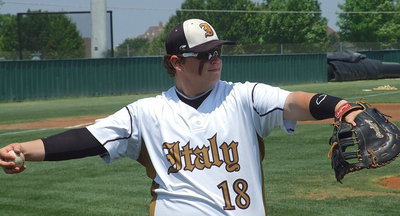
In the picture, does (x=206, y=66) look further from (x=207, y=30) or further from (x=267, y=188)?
(x=267, y=188)

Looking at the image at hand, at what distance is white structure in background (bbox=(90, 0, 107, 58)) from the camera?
33759mm

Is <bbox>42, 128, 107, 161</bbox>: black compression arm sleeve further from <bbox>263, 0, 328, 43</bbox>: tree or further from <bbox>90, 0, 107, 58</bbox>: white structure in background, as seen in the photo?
<bbox>263, 0, 328, 43</bbox>: tree

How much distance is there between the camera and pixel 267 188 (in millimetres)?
9633

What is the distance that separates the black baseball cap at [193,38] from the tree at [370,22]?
282ft

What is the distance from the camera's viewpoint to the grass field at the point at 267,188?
339 inches

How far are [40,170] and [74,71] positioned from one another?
19.3m

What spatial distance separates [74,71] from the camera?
30609 millimetres

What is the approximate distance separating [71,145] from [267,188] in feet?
18.9


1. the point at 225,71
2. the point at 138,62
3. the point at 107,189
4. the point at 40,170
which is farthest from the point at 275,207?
the point at 225,71

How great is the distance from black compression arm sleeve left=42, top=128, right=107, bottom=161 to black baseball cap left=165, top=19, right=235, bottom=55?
0.62 meters

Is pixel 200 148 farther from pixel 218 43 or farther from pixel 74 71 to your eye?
pixel 74 71

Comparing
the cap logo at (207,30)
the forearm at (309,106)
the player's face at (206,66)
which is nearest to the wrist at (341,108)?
the forearm at (309,106)

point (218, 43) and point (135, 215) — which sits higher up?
point (218, 43)

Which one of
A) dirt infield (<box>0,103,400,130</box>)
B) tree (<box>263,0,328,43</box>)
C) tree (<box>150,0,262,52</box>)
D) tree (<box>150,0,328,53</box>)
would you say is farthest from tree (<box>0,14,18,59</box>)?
dirt infield (<box>0,103,400,130</box>)
